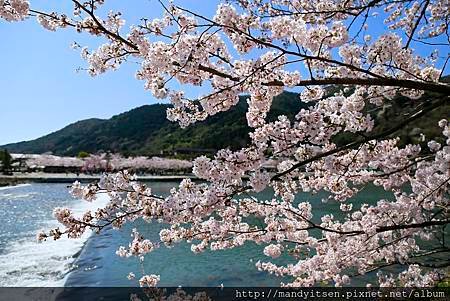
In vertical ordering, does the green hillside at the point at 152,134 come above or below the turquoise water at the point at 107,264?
above

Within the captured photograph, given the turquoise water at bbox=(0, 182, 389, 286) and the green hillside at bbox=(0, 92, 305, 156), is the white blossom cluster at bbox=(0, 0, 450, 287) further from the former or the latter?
the green hillside at bbox=(0, 92, 305, 156)

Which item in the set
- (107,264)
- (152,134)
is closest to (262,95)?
(107,264)

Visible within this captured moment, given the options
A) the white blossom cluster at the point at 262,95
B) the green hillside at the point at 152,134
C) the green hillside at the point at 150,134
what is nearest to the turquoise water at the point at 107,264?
the white blossom cluster at the point at 262,95

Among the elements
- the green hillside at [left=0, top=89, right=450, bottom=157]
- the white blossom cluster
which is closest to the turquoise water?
the white blossom cluster

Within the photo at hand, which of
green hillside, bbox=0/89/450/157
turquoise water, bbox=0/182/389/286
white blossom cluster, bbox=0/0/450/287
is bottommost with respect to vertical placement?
turquoise water, bbox=0/182/389/286

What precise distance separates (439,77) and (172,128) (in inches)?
6434

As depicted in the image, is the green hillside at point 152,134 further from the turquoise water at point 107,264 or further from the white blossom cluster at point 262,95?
the white blossom cluster at point 262,95

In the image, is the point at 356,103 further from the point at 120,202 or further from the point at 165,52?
the point at 120,202

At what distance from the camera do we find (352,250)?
5.05 meters

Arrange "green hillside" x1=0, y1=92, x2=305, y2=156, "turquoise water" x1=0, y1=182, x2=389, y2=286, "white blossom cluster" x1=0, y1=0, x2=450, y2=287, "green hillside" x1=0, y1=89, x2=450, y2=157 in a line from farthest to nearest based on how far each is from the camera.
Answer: "green hillside" x1=0, y1=92, x2=305, y2=156, "green hillside" x1=0, y1=89, x2=450, y2=157, "turquoise water" x1=0, y1=182, x2=389, y2=286, "white blossom cluster" x1=0, y1=0, x2=450, y2=287

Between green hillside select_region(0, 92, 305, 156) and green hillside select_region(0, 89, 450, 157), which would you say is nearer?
green hillside select_region(0, 89, 450, 157)

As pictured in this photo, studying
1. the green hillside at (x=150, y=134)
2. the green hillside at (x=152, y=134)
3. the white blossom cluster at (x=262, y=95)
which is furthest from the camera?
the green hillside at (x=150, y=134)

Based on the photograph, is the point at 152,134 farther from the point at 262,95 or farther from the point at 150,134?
the point at 262,95

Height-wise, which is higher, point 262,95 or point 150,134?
point 150,134
